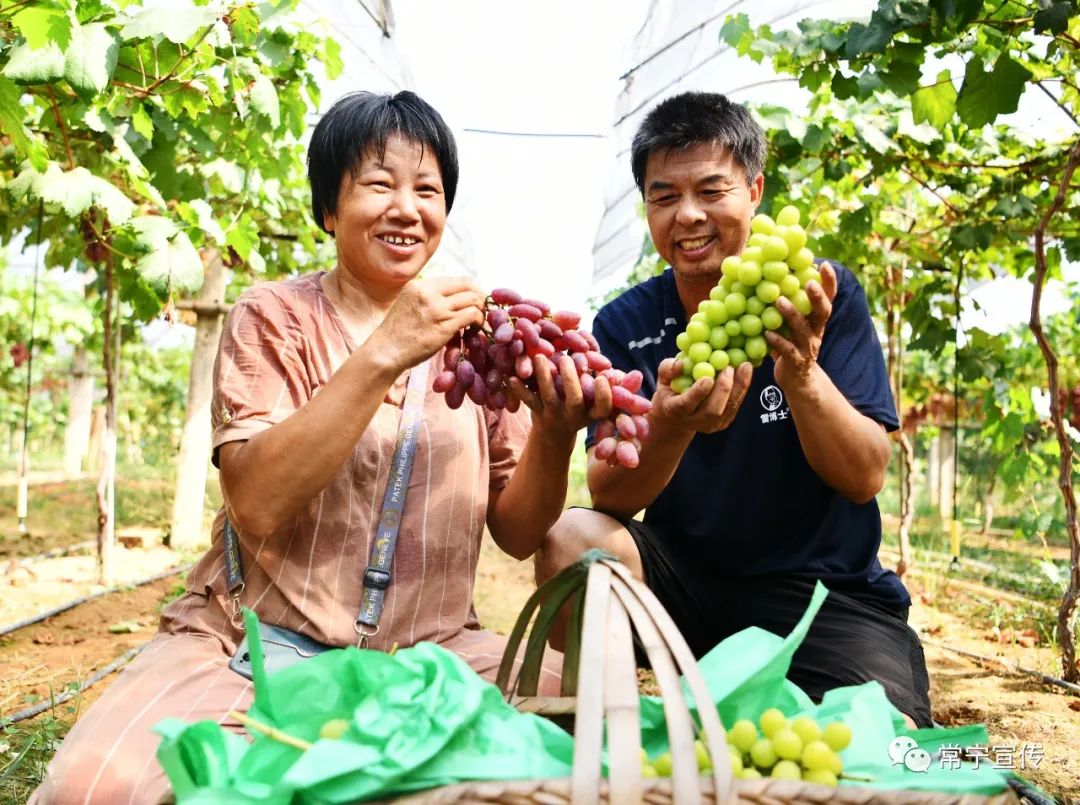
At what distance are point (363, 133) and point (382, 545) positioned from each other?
A: 0.95 metres

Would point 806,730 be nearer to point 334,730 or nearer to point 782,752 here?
point 782,752

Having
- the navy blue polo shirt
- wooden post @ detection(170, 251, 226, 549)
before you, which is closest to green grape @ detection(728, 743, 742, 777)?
the navy blue polo shirt

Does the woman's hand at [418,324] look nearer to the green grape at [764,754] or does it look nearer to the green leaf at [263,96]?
the green grape at [764,754]

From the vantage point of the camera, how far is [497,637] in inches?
89.9

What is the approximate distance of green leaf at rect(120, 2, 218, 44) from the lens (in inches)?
120

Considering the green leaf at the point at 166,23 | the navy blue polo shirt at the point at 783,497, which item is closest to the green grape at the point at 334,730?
the navy blue polo shirt at the point at 783,497

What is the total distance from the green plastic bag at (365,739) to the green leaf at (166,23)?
2432mm

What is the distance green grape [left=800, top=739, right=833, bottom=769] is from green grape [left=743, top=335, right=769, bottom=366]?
92 cm

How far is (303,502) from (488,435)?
640mm

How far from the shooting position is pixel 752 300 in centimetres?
196

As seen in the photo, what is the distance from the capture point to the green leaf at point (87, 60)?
2.74 m

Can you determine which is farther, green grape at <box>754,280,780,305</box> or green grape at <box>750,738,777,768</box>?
green grape at <box>754,280,780,305</box>

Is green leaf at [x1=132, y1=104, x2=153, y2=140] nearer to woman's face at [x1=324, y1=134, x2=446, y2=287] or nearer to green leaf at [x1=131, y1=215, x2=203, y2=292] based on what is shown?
green leaf at [x1=131, y1=215, x2=203, y2=292]

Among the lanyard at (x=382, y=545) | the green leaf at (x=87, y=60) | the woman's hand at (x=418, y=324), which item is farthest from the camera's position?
the green leaf at (x=87, y=60)
